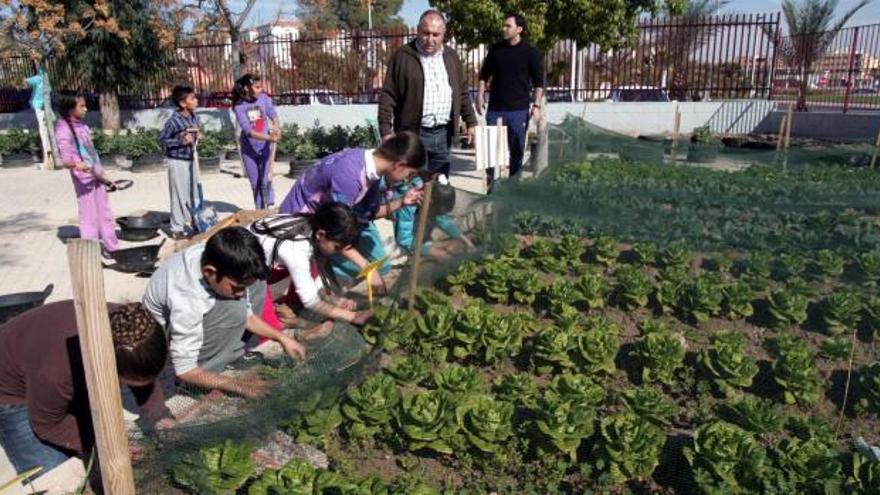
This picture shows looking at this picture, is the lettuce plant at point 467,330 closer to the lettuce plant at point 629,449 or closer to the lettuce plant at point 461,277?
the lettuce plant at point 461,277

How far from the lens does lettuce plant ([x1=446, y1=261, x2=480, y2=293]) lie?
4.50 metres

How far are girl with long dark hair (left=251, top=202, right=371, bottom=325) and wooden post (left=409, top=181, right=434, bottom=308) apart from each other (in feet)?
1.15

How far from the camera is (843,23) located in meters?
18.7

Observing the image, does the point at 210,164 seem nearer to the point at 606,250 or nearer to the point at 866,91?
the point at 606,250

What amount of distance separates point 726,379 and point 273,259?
2.43 meters

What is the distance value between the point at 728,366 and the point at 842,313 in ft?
3.43

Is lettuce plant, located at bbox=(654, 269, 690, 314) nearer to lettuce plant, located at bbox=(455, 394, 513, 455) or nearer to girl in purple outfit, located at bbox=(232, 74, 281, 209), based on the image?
lettuce plant, located at bbox=(455, 394, 513, 455)

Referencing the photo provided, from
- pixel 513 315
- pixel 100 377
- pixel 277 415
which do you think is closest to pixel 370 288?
pixel 513 315

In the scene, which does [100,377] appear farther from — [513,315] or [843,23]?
[843,23]

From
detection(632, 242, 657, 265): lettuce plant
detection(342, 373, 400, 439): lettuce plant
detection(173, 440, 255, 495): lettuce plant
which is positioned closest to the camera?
detection(173, 440, 255, 495): lettuce plant

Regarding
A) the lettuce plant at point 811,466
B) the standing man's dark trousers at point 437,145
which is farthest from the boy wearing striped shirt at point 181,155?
the lettuce plant at point 811,466

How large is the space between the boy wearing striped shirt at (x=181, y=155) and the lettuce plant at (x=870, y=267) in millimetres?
5470

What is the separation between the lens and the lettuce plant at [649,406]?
9.84ft

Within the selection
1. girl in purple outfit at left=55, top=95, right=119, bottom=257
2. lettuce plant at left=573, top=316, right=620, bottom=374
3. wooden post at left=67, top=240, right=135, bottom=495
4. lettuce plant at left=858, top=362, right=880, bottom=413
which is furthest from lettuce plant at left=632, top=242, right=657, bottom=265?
girl in purple outfit at left=55, top=95, right=119, bottom=257
